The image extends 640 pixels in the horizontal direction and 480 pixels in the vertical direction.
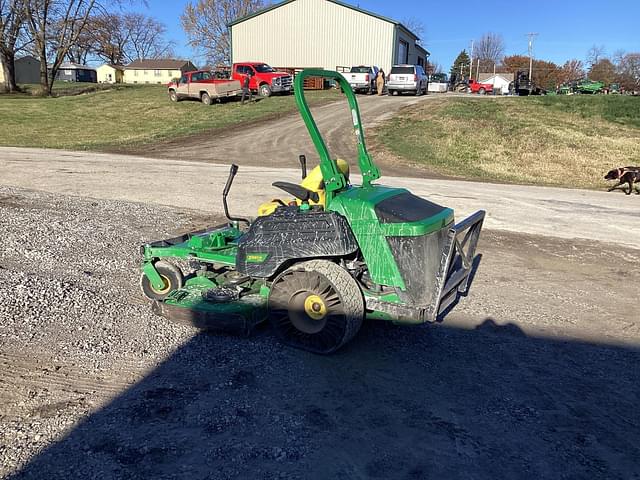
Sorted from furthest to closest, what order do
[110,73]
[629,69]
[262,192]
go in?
1. [110,73]
2. [629,69]
3. [262,192]

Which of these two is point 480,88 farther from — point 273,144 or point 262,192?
point 262,192

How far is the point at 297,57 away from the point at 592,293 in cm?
3724

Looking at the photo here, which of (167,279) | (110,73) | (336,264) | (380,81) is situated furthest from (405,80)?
(110,73)

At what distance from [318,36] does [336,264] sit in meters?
38.5

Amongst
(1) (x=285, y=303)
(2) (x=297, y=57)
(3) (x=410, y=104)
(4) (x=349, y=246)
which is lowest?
(1) (x=285, y=303)

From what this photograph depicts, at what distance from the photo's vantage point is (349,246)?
161 inches

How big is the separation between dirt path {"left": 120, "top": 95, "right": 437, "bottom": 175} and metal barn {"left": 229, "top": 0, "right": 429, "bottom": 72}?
51.6 feet

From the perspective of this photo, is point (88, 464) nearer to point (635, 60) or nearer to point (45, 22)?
point (45, 22)

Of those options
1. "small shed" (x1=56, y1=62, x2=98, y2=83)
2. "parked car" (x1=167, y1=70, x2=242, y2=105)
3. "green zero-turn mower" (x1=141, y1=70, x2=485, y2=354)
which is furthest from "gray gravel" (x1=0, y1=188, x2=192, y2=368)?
"small shed" (x1=56, y1=62, x2=98, y2=83)

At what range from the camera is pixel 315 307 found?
4.25 m

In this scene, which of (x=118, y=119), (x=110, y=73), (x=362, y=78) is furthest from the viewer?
(x=110, y=73)

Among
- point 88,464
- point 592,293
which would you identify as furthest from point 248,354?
point 592,293

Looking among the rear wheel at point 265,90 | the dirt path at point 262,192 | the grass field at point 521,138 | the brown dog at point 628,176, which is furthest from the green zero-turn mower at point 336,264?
the rear wheel at point 265,90

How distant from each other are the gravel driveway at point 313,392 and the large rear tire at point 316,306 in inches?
6.6
